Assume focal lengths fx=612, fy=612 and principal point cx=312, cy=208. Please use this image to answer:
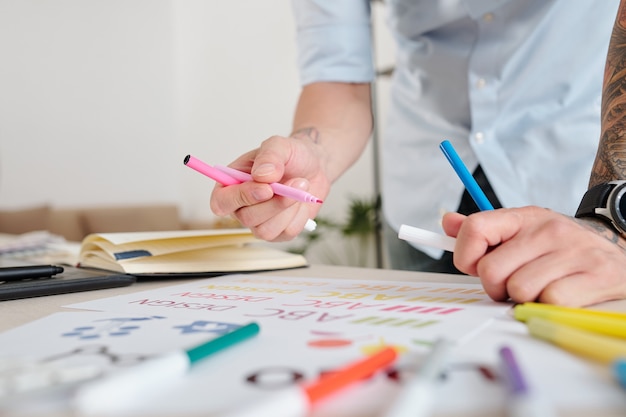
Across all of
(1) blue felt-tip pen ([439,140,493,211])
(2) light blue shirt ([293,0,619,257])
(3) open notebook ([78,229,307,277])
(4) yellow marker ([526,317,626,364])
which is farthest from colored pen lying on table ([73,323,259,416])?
(2) light blue shirt ([293,0,619,257])

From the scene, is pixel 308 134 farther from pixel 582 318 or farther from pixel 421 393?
pixel 421 393

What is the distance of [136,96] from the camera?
4004 mm

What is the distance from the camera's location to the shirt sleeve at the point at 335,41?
1.03 meters

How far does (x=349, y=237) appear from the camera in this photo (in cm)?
336

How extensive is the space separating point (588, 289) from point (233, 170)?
40 cm

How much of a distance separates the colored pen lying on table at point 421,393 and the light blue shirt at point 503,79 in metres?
0.68

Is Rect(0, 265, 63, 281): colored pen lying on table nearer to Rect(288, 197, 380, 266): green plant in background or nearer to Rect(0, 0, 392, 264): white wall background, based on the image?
Rect(288, 197, 380, 266): green plant in background

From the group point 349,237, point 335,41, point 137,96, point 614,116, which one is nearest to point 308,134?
point 335,41

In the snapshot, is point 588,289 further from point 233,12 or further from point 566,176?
point 233,12

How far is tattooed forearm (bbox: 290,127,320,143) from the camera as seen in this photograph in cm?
91

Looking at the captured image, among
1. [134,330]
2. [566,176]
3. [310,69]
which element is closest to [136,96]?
[310,69]

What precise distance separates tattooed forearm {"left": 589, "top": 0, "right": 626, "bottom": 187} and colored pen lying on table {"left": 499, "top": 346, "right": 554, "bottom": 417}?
0.41m

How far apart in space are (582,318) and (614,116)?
386 millimetres

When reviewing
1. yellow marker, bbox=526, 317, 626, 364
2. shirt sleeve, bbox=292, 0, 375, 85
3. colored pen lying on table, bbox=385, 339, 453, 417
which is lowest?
yellow marker, bbox=526, 317, 626, 364
